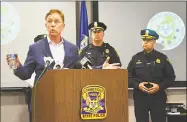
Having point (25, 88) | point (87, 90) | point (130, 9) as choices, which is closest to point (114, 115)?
point (87, 90)

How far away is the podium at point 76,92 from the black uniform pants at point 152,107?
1.90 m

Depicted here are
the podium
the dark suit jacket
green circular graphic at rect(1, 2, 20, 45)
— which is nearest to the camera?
the podium

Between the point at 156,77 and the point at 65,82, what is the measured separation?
213 centimetres

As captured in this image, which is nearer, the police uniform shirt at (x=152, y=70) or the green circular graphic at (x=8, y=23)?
the police uniform shirt at (x=152, y=70)

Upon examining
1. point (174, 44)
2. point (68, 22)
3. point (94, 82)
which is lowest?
point (94, 82)

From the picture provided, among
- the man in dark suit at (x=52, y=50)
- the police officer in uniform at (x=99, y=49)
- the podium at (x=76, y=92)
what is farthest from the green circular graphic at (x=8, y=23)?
the podium at (x=76, y=92)

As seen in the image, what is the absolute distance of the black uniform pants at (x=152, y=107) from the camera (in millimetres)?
3277

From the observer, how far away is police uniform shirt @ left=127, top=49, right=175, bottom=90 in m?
3.35

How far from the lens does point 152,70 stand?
11.0 ft

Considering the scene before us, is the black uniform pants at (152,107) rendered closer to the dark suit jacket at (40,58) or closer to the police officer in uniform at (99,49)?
the police officer in uniform at (99,49)

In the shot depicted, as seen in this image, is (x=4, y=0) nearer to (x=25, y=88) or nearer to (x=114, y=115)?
(x=25, y=88)

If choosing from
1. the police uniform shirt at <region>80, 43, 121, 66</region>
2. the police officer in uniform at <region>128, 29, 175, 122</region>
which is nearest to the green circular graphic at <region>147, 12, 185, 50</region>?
the police officer in uniform at <region>128, 29, 175, 122</region>

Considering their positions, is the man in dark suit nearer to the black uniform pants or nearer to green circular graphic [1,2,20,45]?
the black uniform pants

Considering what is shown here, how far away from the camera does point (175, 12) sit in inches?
165
